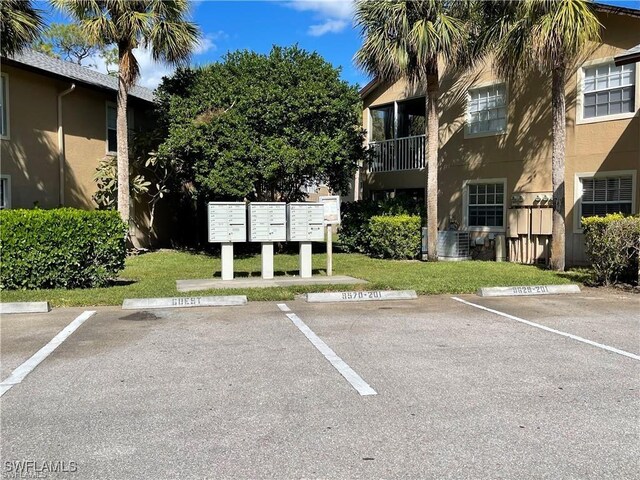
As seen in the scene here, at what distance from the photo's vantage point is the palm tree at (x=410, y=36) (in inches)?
556

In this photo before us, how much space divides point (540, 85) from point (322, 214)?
8.49 metres

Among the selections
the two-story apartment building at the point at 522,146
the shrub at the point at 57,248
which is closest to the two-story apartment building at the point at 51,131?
the shrub at the point at 57,248

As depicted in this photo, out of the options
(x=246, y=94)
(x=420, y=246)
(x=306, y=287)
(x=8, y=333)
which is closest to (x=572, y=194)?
(x=420, y=246)

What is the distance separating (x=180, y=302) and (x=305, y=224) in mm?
3825

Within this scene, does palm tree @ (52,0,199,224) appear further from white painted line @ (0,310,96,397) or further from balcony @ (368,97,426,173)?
balcony @ (368,97,426,173)

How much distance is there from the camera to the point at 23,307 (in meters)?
8.58

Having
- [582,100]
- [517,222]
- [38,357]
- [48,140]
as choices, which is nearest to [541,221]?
[517,222]

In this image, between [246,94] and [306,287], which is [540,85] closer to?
[246,94]

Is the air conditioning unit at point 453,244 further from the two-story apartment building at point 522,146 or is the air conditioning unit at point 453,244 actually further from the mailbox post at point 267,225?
the mailbox post at point 267,225

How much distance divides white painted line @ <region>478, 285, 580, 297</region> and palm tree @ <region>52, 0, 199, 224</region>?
9.70 m

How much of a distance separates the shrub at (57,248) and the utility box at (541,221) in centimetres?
1167

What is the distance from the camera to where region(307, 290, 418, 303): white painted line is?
384 inches

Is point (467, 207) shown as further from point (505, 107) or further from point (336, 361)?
point (336, 361)

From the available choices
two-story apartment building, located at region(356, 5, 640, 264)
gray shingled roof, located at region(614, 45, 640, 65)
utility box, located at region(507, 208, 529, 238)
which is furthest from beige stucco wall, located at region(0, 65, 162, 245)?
gray shingled roof, located at region(614, 45, 640, 65)
